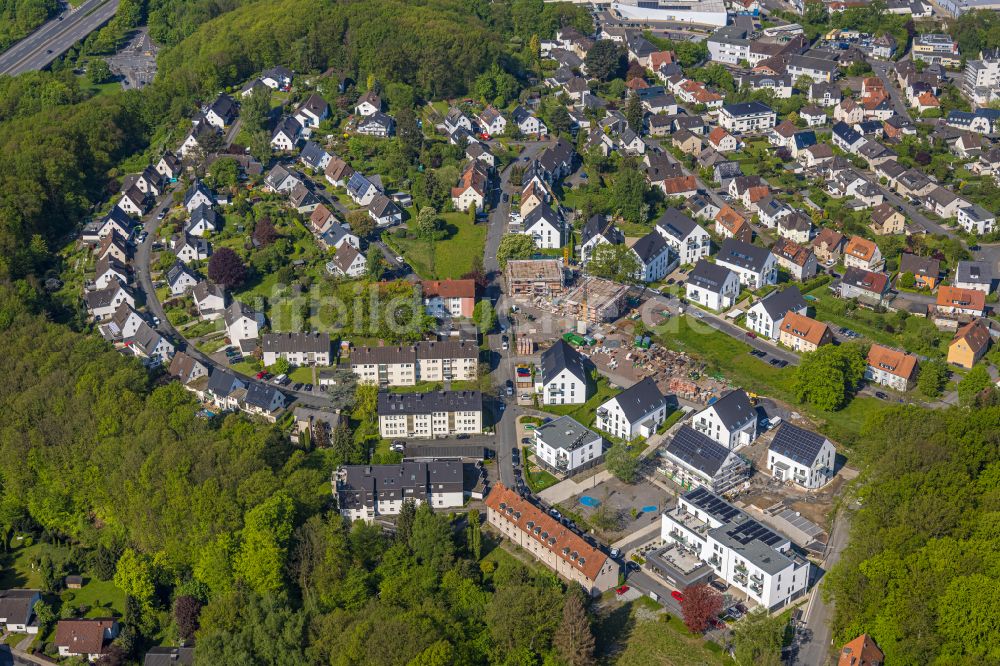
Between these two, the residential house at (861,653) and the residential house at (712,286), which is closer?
the residential house at (861,653)

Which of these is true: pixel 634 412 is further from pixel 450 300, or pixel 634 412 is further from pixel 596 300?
pixel 450 300

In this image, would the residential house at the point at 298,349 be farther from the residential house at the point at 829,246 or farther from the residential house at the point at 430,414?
the residential house at the point at 829,246

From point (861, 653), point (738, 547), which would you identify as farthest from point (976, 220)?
point (861, 653)

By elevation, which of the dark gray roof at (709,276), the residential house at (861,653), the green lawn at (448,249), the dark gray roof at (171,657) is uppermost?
the dark gray roof at (709,276)

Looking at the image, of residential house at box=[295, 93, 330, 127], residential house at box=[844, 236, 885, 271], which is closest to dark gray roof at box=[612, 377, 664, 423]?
residential house at box=[844, 236, 885, 271]

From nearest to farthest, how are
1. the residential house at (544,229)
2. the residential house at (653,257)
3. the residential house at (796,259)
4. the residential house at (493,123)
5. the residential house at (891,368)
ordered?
the residential house at (891,368)
the residential house at (653,257)
the residential house at (796,259)
the residential house at (544,229)
the residential house at (493,123)

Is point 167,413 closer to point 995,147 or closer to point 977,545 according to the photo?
point 977,545

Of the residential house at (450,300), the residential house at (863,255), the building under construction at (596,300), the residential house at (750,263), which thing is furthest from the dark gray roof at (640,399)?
the residential house at (863,255)
